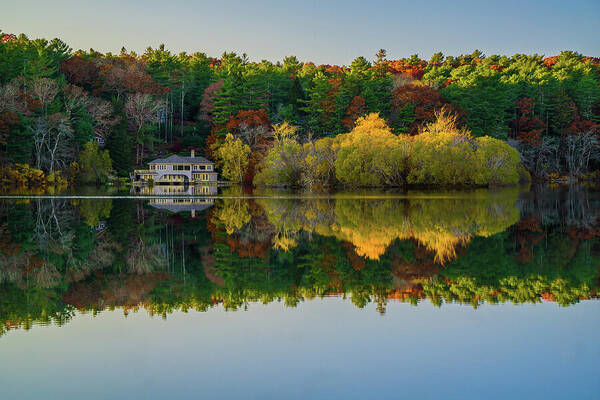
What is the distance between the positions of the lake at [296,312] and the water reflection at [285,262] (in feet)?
0.21

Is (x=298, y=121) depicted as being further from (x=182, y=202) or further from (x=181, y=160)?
(x=182, y=202)

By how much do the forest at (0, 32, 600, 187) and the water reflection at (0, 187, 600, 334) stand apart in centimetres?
2745

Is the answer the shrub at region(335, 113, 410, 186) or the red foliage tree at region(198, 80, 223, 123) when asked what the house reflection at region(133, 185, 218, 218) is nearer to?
the shrub at region(335, 113, 410, 186)

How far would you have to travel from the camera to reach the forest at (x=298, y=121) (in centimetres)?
4884

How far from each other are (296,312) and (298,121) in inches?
2669

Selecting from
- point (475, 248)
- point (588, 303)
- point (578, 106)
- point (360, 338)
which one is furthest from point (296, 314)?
point (578, 106)

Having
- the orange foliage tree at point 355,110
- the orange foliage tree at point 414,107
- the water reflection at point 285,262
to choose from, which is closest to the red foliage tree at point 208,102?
the orange foliage tree at point 355,110

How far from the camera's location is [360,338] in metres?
7.12

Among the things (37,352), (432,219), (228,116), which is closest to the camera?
(37,352)

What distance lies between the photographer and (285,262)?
12133 mm

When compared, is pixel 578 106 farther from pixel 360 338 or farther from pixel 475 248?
pixel 360 338

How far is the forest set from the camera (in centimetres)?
4884

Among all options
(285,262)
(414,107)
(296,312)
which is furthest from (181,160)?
(296,312)

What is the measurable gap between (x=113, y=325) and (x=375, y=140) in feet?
134
